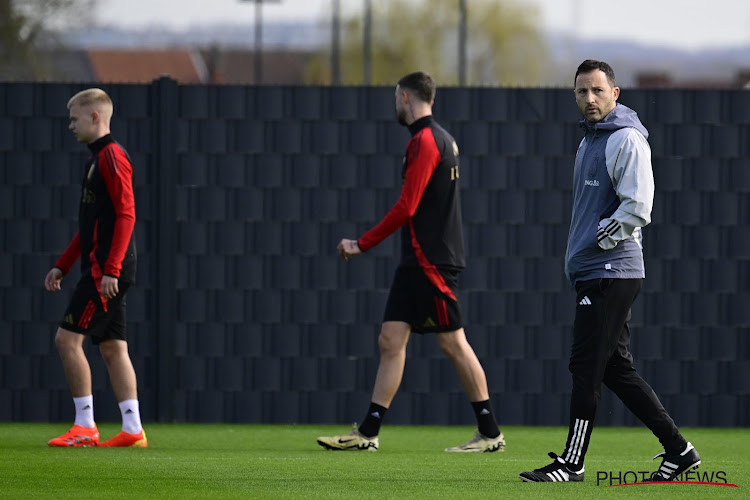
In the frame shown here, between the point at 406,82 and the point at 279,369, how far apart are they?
8.20 ft

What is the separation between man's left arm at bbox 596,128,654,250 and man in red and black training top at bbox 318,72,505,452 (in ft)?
5.88

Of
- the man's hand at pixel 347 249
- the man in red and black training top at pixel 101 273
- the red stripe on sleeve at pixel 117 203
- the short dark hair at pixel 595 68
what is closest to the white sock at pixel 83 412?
the man in red and black training top at pixel 101 273

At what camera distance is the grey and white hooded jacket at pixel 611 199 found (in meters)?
5.36

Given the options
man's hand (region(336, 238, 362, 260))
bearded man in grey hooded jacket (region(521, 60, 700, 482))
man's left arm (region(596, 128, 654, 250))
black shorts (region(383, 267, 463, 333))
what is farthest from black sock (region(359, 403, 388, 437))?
man's left arm (region(596, 128, 654, 250))

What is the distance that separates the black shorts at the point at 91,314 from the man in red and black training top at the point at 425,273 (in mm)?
1308

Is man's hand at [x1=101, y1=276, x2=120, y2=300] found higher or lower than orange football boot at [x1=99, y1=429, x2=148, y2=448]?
higher

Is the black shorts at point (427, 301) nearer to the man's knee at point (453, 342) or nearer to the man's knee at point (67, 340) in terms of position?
the man's knee at point (453, 342)

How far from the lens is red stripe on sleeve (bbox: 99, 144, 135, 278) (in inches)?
281

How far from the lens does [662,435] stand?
5676 millimetres

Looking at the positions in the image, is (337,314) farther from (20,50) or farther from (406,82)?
(20,50)

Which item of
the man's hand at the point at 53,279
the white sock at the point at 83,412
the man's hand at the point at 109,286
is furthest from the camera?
the man's hand at the point at 53,279

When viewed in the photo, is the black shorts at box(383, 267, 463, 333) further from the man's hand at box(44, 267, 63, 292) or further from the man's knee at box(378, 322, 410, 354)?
the man's hand at box(44, 267, 63, 292)

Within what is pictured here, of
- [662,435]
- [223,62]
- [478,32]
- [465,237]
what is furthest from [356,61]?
[662,435]

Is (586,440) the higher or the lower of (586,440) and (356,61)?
the lower
